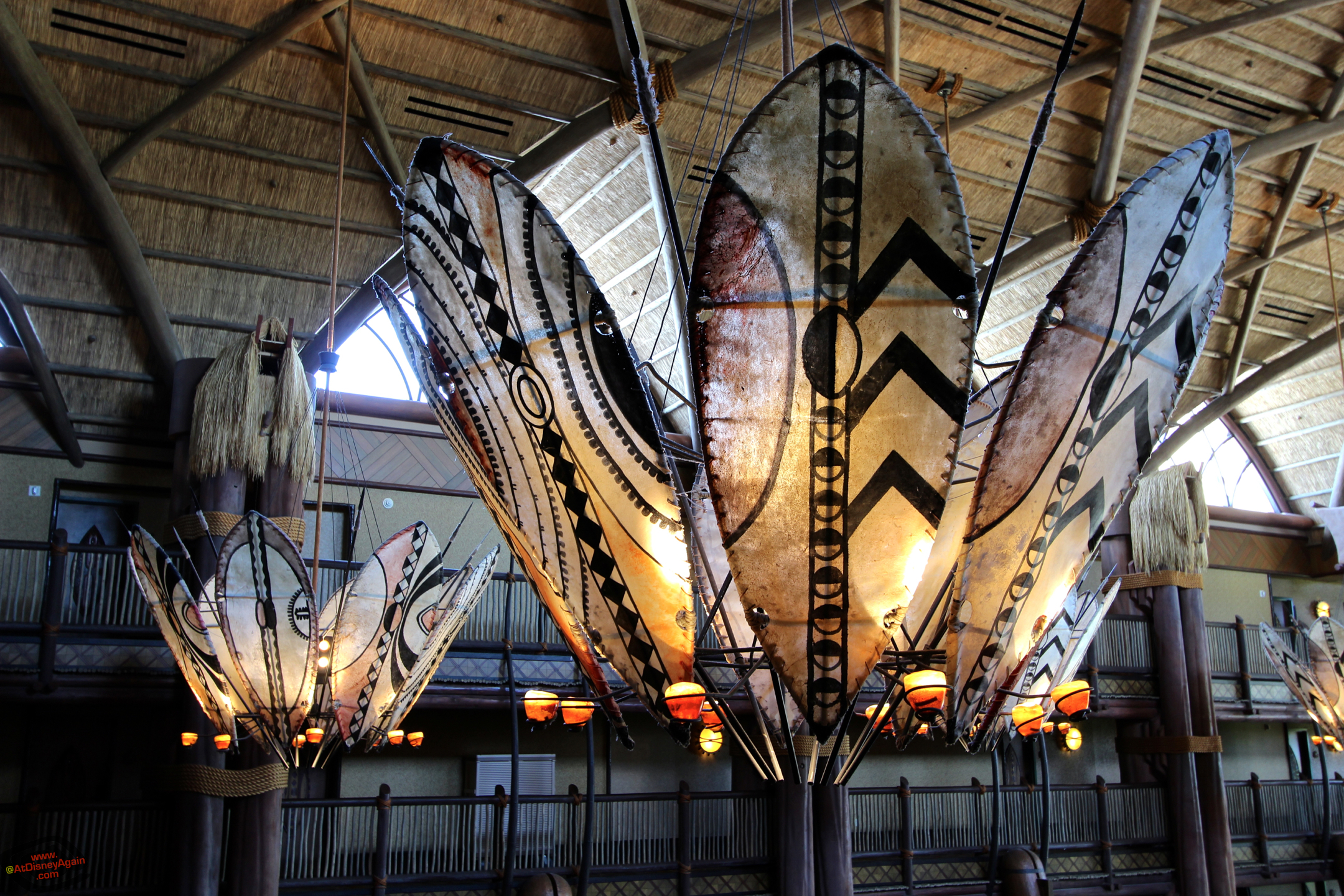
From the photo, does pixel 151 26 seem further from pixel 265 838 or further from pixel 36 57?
pixel 265 838

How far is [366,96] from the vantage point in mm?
9711

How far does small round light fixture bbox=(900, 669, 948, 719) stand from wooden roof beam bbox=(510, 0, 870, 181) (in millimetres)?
7868

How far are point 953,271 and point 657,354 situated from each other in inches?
522

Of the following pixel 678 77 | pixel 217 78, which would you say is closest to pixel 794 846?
pixel 678 77

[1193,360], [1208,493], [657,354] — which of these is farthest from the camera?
[1208,493]

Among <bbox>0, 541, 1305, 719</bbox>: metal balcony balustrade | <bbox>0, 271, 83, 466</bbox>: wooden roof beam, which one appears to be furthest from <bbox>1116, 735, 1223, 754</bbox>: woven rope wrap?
<bbox>0, 271, 83, 466</bbox>: wooden roof beam

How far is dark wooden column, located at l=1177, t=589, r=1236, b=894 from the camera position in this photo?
12.4 m

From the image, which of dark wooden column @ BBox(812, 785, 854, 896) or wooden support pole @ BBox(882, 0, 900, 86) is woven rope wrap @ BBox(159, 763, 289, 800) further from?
wooden support pole @ BBox(882, 0, 900, 86)

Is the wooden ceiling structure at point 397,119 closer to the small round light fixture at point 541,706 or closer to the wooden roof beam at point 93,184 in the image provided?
the wooden roof beam at point 93,184

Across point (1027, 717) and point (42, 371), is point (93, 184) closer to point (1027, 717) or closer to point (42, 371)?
point (42, 371)

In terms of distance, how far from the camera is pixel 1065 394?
2580 mm

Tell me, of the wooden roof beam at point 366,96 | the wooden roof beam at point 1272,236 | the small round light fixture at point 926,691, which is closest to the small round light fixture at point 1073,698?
the small round light fixture at point 926,691

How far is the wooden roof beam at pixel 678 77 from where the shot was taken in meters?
9.80

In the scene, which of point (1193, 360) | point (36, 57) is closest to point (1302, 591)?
point (1193, 360)
